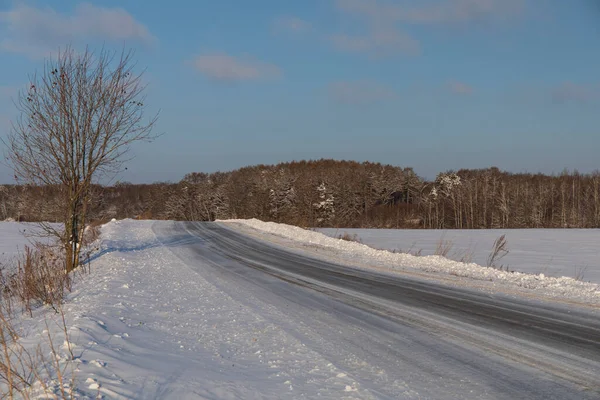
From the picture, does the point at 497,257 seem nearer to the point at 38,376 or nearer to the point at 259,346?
the point at 259,346

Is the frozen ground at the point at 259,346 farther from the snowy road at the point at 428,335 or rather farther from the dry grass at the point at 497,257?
the dry grass at the point at 497,257

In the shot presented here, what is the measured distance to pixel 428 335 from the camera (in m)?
6.79

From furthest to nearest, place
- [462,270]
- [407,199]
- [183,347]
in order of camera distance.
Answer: [407,199] < [462,270] < [183,347]

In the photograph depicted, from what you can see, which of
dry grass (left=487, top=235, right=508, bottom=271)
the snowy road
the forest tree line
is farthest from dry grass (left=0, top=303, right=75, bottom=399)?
the forest tree line

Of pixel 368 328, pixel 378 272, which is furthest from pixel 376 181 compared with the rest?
pixel 368 328

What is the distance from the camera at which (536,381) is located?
16.2 ft

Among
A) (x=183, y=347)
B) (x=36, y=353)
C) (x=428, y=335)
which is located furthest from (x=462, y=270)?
(x=36, y=353)

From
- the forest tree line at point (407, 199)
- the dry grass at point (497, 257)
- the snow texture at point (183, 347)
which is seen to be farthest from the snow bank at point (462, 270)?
the forest tree line at point (407, 199)

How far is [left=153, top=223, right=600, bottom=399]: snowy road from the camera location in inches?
192

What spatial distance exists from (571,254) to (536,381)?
20.0 metres

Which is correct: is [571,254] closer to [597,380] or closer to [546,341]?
[546,341]

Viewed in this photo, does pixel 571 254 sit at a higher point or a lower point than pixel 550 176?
lower

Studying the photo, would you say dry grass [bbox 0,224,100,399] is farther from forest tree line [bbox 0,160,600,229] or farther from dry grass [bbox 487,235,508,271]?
forest tree line [bbox 0,160,600,229]

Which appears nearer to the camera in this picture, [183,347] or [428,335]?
[183,347]
